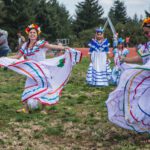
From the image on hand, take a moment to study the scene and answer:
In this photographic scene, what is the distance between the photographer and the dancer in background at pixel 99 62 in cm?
1231

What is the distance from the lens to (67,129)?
639 centimetres

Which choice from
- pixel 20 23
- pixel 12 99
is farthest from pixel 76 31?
pixel 12 99

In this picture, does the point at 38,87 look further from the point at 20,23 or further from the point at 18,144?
the point at 20,23

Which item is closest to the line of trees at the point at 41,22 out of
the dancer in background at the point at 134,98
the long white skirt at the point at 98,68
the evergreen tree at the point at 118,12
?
the evergreen tree at the point at 118,12

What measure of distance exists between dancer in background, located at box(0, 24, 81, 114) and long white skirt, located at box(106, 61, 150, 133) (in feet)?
7.19

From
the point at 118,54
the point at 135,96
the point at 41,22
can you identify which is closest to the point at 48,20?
the point at 41,22

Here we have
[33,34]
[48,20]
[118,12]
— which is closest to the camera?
[33,34]

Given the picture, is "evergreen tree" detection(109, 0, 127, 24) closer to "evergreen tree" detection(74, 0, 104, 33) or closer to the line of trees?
"evergreen tree" detection(74, 0, 104, 33)

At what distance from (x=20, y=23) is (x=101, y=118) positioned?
43.4m

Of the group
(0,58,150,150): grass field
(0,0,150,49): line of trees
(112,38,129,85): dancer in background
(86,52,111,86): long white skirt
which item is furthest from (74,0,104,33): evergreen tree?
(0,58,150,150): grass field

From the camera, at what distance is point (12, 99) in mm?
9445

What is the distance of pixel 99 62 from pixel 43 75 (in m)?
5.01

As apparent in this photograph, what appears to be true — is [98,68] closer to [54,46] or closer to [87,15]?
[54,46]

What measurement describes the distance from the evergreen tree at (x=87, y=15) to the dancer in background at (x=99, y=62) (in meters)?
56.7
